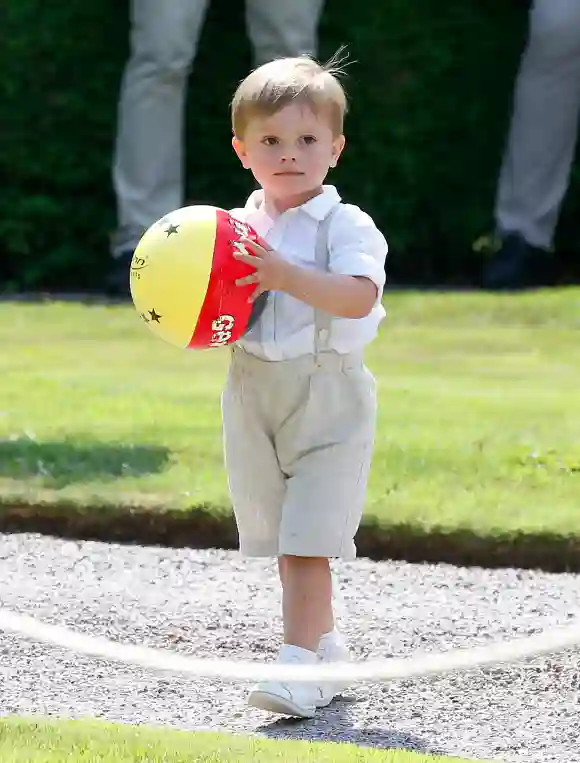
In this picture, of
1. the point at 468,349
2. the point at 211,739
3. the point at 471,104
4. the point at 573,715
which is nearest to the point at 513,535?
the point at 573,715

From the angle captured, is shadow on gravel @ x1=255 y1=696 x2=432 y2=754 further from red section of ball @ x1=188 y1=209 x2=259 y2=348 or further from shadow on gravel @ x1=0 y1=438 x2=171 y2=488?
shadow on gravel @ x1=0 y1=438 x2=171 y2=488

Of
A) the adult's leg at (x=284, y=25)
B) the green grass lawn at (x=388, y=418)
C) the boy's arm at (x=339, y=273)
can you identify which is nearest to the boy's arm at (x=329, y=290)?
the boy's arm at (x=339, y=273)

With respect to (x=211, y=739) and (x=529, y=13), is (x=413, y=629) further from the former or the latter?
(x=529, y=13)

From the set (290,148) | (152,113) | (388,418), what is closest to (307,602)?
(290,148)

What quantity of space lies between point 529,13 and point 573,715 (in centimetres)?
655

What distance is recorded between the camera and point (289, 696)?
3.14m

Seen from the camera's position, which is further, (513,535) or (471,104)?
(471,104)

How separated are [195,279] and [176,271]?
0.15 ft

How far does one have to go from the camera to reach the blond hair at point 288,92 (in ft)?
10.3

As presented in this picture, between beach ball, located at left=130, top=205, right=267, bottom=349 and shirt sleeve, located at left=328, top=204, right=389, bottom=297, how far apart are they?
17 centimetres

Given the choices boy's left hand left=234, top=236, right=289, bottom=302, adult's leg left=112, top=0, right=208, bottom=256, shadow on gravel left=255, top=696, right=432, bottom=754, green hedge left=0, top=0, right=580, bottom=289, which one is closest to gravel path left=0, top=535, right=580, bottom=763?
shadow on gravel left=255, top=696, right=432, bottom=754

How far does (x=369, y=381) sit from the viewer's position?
3.31 metres

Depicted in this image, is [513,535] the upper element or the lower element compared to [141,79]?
lower

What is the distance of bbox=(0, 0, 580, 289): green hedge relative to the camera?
375 inches
